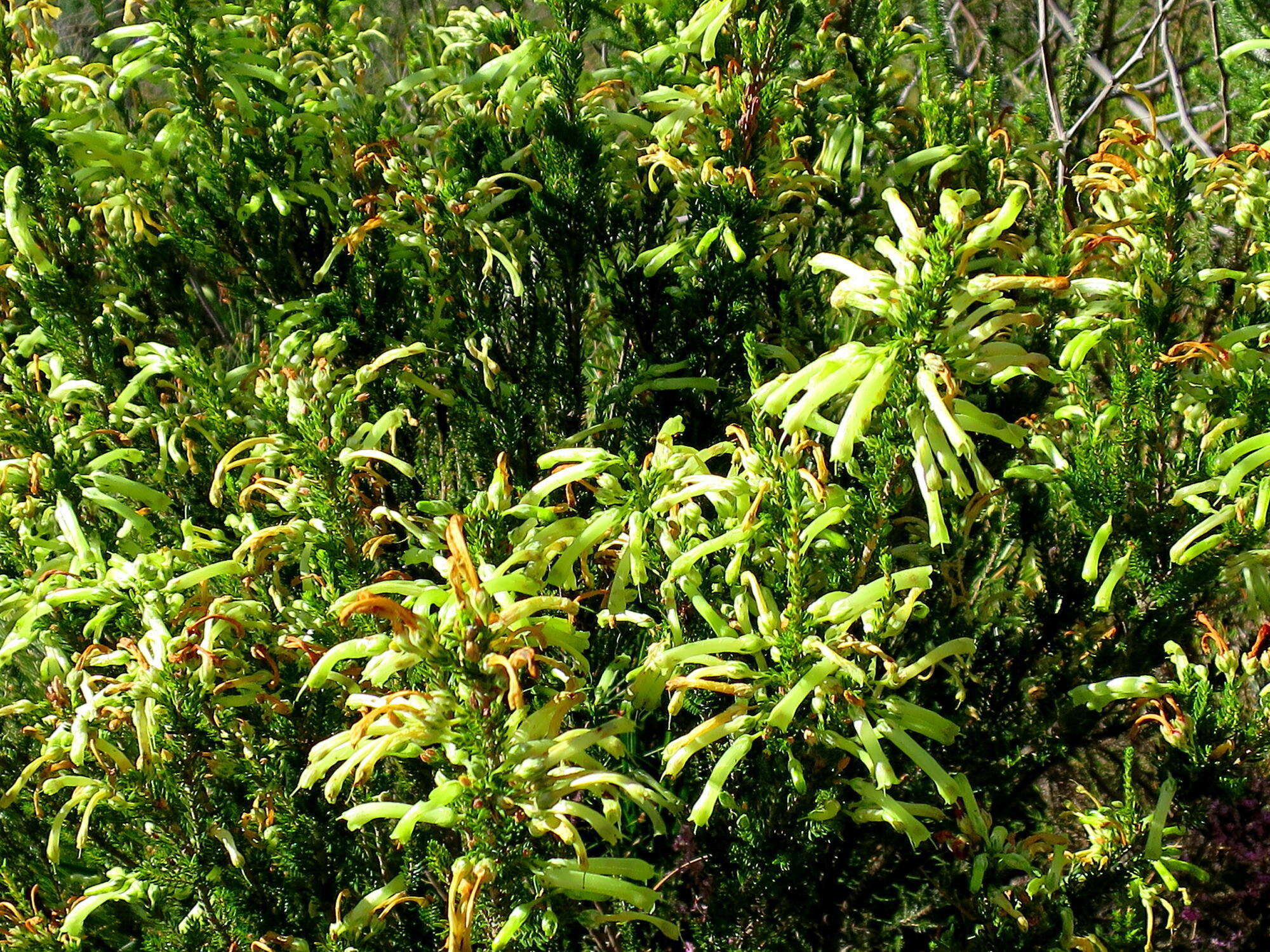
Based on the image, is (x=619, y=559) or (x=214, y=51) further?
→ (x=214, y=51)

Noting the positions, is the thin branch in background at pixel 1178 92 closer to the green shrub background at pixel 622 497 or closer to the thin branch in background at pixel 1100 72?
the thin branch in background at pixel 1100 72

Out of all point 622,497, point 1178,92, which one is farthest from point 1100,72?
point 622,497

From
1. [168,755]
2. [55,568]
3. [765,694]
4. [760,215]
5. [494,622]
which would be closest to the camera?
[494,622]

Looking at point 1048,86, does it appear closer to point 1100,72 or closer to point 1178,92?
point 1178,92

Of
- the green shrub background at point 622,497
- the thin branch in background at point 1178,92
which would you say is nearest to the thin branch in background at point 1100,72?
the thin branch in background at point 1178,92

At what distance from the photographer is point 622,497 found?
5.46 ft

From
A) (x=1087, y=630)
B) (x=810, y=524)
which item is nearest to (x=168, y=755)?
(x=810, y=524)

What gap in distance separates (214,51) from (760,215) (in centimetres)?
112

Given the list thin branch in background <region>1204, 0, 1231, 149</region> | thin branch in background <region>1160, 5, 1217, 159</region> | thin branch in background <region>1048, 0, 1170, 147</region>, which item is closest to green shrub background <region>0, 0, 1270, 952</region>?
Result: thin branch in background <region>1204, 0, 1231, 149</region>

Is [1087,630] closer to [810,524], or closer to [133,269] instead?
[810,524]

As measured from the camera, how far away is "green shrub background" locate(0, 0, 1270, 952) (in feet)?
4.71

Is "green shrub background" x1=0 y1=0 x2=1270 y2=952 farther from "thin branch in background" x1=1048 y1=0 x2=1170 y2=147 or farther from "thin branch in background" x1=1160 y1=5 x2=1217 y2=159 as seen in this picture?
"thin branch in background" x1=1048 y1=0 x2=1170 y2=147

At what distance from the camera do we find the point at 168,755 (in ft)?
5.31

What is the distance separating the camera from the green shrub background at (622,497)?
56.5 inches
